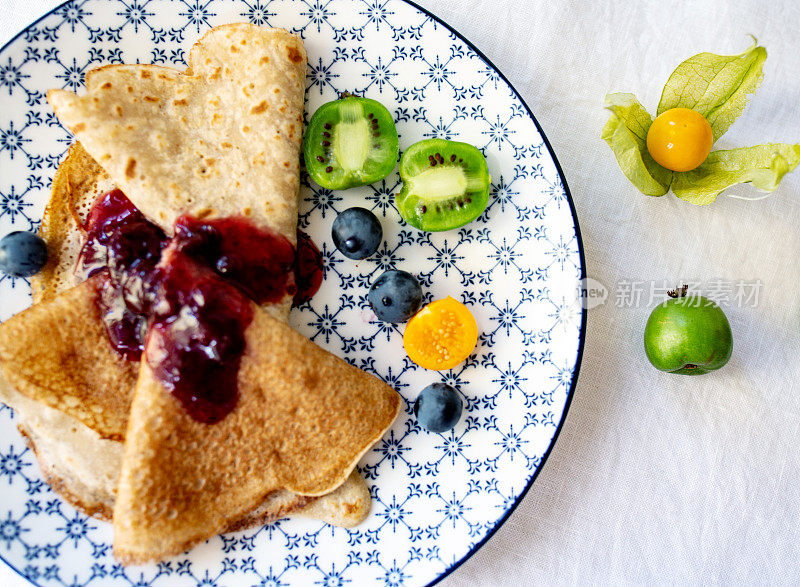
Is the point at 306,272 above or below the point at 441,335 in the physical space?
above

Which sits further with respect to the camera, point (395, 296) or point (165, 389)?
point (395, 296)

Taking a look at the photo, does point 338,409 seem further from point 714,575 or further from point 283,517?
point 714,575

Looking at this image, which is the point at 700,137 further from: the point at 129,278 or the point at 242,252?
the point at 129,278

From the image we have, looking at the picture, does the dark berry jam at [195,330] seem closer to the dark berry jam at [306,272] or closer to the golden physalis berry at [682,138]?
the dark berry jam at [306,272]

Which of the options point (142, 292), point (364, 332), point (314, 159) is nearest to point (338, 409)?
point (364, 332)

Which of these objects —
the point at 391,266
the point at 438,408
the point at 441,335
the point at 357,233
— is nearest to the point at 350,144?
the point at 357,233

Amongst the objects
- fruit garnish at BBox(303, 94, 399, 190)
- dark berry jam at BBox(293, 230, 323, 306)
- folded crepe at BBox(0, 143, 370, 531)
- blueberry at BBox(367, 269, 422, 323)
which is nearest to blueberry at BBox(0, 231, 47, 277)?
folded crepe at BBox(0, 143, 370, 531)
